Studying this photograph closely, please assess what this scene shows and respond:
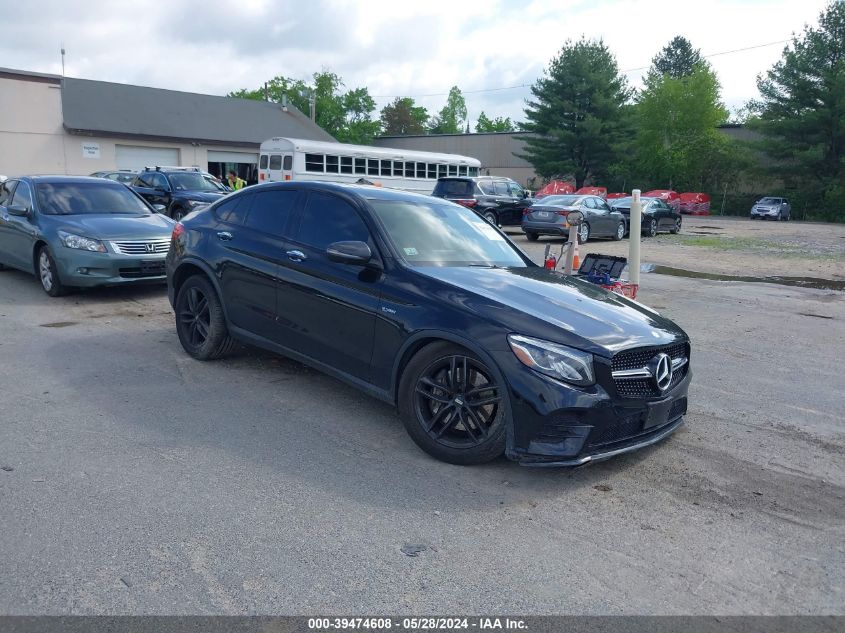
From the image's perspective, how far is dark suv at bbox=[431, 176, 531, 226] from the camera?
75.1 feet

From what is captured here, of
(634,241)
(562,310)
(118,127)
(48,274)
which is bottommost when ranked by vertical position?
(48,274)

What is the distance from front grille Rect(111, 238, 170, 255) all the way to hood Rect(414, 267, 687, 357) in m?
5.79

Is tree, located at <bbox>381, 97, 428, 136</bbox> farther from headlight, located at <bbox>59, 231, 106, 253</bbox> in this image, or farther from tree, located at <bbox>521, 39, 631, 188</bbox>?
headlight, located at <bbox>59, 231, 106, 253</bbox>

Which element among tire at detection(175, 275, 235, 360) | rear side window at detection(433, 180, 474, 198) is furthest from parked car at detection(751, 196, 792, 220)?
tire at detection(175, 275, 235, 360)

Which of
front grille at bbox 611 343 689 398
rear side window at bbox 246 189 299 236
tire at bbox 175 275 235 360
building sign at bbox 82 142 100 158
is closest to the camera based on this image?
front grille at bbox 611 343 689 398

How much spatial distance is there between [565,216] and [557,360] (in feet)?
53.8

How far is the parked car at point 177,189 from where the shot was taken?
19.2 m

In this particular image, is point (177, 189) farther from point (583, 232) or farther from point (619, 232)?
point (619, 232)

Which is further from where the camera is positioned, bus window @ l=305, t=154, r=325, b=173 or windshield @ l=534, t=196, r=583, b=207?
bus window @ l=305, t=154, r=325, b=173

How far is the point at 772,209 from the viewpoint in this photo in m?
44.4

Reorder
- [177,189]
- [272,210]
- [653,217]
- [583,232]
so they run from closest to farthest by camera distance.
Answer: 1. [272,210]
2. [177,189]
3. [583,232]
4. [653,217]

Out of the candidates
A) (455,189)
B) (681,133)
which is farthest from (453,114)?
(455,189)

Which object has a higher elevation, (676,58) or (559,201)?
(676,58)

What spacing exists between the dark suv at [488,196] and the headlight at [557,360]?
18.7 metres
